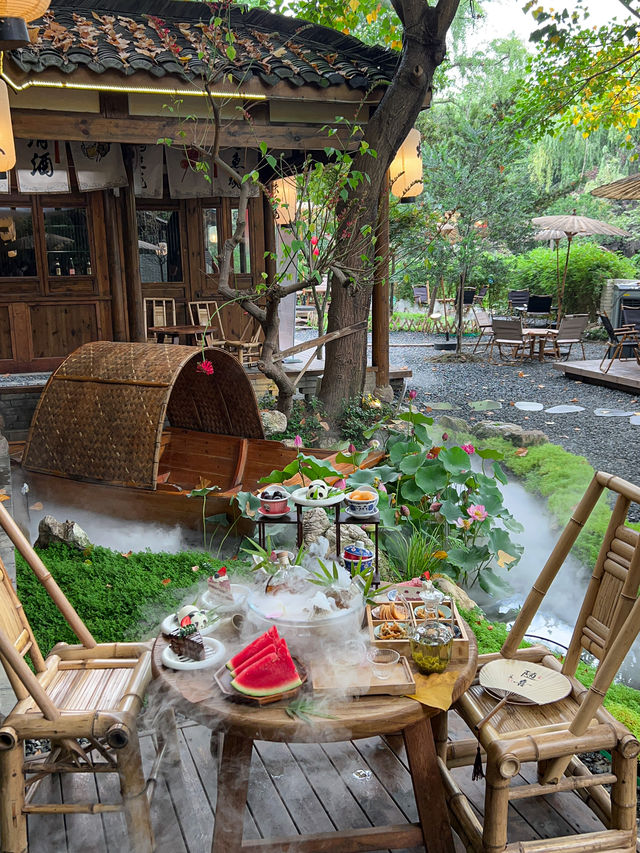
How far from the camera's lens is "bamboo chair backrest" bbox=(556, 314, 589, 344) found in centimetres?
1320

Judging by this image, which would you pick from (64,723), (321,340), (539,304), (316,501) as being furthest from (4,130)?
(539,304)

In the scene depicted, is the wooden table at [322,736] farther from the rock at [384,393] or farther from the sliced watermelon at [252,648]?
the rock at [384,393]

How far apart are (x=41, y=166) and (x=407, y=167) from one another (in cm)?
420

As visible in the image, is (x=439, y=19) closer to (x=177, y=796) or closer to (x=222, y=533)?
(x=222, y=533)

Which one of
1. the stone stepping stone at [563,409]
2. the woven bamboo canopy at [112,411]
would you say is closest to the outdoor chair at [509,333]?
the stone stepping stone at [563,409]

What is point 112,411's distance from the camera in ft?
17.0

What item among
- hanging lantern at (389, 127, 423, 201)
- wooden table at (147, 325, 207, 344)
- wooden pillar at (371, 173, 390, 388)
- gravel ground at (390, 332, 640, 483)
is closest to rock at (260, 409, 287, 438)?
wooden pillar at (371, 173, 390, 388)

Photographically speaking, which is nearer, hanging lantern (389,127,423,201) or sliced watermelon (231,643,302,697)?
sliced watermelon (231,643,302,697)

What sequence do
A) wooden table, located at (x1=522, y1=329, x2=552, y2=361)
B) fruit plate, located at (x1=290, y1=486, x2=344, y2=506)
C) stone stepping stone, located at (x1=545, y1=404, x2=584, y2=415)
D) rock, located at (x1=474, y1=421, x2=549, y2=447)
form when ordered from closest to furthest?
fruit plate, located at (x1=290, y1=486, x2=344, y2=506)
rock, located at (x1=474, y1=421, x2=549, y2=447)
stone stepping stone, located at (x1=545, y1=404, x2=584, y2=415)
wooden table, located at (x1=522, y1=329, x2=552, y2=361)

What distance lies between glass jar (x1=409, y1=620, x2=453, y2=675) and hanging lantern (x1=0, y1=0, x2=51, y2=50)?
4581 mm

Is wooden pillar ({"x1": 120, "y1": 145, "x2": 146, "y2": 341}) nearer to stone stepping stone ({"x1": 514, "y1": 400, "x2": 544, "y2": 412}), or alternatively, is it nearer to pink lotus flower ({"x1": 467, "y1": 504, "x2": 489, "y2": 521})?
stone stepping stone ({"x1": 514, "y1": 400, "x2": 544, "y2": 412})

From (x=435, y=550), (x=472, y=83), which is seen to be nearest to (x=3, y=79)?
(x=435, y=550)

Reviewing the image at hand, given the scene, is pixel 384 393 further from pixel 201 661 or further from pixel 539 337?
pixel 539 337

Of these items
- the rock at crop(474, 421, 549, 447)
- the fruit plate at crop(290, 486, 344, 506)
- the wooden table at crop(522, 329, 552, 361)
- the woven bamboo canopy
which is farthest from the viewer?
the wooden table at crop(522, 329, 552, 361)
